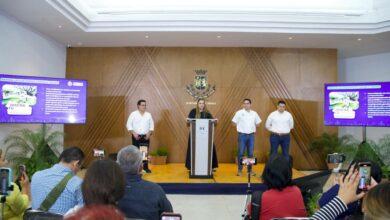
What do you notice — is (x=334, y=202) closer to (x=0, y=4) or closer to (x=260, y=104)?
(x=0, y=4)

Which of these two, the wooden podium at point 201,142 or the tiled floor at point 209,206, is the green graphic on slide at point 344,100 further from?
the tiled floor at point 209,206

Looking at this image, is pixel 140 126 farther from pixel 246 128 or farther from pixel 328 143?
pixel 328 143

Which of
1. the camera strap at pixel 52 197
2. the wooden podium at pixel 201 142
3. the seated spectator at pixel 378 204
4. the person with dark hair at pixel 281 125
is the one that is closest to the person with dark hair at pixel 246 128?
the person with dark hair at pixel 281 125

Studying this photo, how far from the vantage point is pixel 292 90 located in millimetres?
8930

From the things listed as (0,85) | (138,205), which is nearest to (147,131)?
(0,85)

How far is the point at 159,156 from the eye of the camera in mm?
8492

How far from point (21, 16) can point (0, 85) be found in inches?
51.6

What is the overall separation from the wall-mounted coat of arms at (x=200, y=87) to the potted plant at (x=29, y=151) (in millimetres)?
3444

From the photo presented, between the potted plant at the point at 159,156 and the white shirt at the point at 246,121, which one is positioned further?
the potted plant at the point at 159,156

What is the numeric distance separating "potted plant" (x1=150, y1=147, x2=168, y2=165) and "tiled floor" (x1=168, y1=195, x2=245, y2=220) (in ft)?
7.91

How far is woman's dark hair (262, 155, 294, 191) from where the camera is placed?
86.5 inches

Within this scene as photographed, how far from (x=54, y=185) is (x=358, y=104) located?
250 inches

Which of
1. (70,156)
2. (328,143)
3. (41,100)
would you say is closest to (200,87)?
(328,143)

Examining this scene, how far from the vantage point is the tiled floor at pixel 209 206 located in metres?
4.99
